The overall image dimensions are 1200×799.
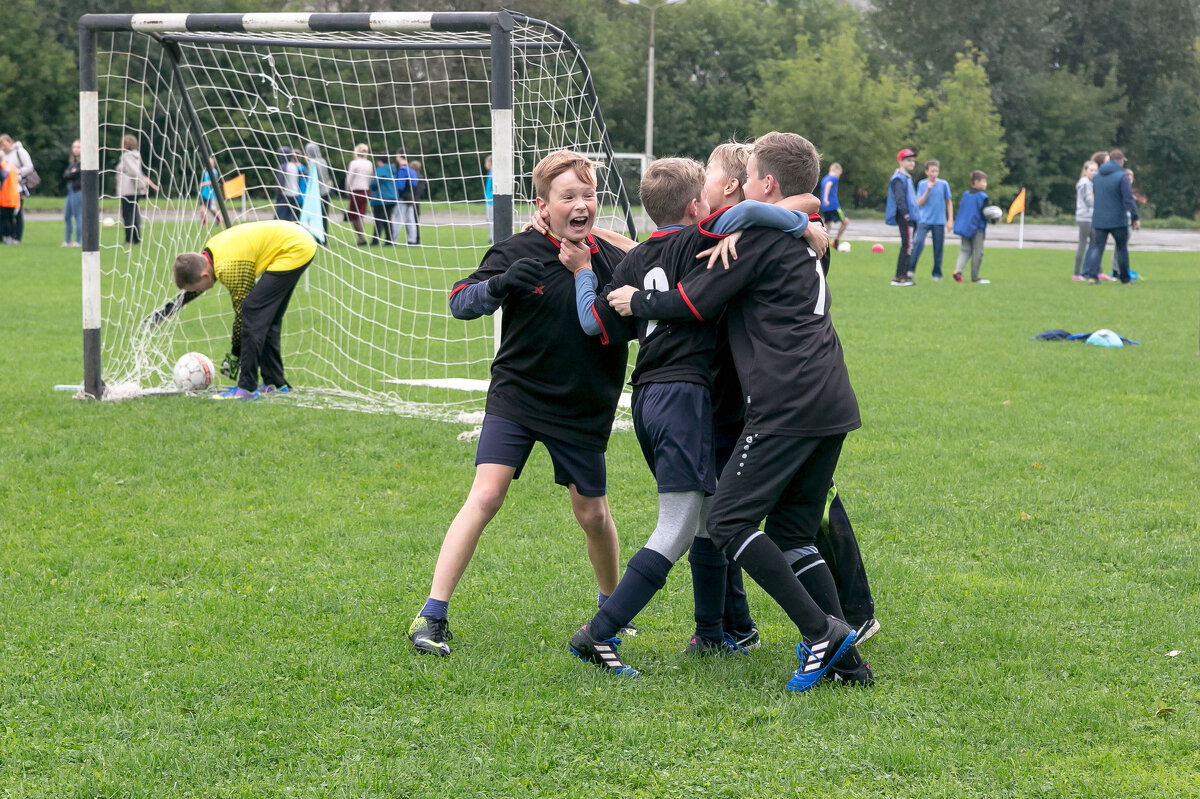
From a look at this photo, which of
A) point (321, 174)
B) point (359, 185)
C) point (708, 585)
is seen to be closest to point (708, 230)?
point (708, 585)

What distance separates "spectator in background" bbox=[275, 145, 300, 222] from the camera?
1060 cm

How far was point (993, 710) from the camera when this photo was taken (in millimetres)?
3518

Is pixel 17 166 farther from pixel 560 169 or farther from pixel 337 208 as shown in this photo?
pixel 560 169

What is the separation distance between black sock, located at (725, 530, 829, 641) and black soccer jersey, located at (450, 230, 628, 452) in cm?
70

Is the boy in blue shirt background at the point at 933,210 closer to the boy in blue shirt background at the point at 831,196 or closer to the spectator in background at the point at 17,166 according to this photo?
the boy in blue shirt background at the point at 831,196

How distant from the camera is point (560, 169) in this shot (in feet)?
12.5

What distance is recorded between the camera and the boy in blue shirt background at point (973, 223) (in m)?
16.7

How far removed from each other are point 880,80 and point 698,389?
46498mm

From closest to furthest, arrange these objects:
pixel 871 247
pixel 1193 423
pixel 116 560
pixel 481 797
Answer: pixel 481 797 < pixel 116 560 < pixel 1193 423 < pixel 871 247

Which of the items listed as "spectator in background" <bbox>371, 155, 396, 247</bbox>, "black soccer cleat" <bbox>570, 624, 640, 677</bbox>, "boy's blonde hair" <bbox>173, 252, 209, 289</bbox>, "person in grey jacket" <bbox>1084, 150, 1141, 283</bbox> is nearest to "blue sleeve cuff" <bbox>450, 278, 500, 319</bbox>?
"black soccer cleat" <bbox>570, 624, 640, 677</bbox>

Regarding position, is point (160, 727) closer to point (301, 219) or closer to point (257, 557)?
point (257, 557)

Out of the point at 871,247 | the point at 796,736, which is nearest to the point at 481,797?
the point at 796,736

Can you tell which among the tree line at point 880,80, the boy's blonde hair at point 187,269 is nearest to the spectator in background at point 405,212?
the boy's blonde hair at point 187,269

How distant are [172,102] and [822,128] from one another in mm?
37873
